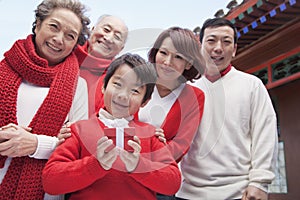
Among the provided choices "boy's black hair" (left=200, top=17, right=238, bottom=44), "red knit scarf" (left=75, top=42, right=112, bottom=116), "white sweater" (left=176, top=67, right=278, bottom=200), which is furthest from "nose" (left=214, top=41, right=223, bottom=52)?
"red knit scarf" (left=75, top=42, right=112, bottom=116)

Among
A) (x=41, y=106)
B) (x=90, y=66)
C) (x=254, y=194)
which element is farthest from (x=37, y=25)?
(x=254, y=194)

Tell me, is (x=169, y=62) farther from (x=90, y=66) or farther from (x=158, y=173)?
(x=158, y=173)

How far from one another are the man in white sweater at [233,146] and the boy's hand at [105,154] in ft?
2.57

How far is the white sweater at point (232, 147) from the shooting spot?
1.91m

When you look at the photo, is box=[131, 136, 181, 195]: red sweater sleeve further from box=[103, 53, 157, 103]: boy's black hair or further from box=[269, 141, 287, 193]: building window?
box=[269, 141, 287, 193]: building window

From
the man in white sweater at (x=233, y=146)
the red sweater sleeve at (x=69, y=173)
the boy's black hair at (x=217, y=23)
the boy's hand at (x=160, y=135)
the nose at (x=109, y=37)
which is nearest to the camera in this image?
the red sweater sleeve at (x=69, y=173)

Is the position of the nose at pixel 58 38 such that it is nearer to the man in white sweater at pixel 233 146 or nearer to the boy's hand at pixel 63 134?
the boy's hand at pixel 63 134

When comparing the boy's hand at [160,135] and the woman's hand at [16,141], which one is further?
the boy's hand at [160,135]

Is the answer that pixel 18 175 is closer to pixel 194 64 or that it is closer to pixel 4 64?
pixel 4 64

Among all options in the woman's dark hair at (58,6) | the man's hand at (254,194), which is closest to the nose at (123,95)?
the woman's dark hair at (58,6)

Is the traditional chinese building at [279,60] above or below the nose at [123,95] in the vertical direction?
above

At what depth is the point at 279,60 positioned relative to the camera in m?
4.72

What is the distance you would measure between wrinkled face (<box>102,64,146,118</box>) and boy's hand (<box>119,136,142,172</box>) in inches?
8.5

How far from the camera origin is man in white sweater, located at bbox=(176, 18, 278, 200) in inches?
74.6
